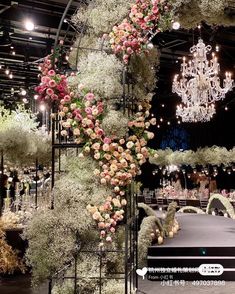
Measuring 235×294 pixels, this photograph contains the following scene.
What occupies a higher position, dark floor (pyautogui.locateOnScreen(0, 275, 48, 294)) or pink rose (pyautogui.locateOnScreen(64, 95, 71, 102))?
pink rose (pyautogui.locateOnScreen(64, 95, 71, 102))

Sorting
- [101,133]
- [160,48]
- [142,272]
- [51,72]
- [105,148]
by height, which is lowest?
[142,272]

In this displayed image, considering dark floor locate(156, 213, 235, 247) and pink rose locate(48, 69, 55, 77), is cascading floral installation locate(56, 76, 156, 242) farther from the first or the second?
dark floor locate(156, 213, 235, 247)

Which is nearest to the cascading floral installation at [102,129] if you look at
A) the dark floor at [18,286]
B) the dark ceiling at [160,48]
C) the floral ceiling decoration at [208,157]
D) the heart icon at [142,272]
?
the dark ceiling at [160,48]

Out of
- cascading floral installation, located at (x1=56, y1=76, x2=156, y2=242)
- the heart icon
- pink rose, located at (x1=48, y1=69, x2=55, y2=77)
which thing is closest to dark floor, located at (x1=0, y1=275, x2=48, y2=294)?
the heart icon

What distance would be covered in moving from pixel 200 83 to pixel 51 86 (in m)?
6.77

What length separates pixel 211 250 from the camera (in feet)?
23.9

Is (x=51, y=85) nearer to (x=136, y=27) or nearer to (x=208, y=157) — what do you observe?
(x=136, y=27)

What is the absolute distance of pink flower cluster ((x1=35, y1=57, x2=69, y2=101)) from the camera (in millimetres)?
4805

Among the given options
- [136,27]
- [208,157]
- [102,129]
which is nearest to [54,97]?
[102,129]

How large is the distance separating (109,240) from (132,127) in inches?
46.7

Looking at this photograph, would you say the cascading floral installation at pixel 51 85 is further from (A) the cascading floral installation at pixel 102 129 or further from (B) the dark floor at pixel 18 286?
(B) the dark floor at pixel 18 286

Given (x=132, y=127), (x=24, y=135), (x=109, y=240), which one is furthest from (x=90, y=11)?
(x=24, y=135)

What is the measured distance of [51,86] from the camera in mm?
4805

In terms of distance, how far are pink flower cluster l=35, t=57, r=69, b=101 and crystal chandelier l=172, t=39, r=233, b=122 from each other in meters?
6.04
